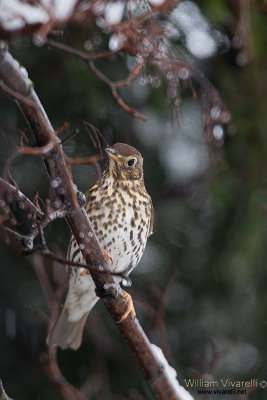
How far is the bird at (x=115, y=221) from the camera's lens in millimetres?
3680

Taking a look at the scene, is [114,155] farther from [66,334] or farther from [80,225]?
[80,225]

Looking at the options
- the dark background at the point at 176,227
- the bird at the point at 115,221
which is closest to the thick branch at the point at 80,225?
the bird at the point at 115,221

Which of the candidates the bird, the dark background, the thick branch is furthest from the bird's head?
the thick branch

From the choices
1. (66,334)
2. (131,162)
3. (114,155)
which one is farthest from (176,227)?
(66,334)

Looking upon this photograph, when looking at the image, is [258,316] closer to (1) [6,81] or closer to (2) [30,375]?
(2) [30,375]

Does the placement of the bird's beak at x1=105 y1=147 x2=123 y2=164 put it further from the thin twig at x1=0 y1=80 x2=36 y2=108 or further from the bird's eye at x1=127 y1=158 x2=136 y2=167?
the thin twig at x1=0 y1=80 x2=36 y2=108

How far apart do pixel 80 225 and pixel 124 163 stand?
1435 mm

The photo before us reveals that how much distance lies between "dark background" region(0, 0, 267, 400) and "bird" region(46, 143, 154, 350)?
231 mm

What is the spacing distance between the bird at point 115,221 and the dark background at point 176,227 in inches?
9.1

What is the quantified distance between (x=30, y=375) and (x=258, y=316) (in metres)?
1.60

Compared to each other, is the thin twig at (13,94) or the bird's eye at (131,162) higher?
the thin twig at (13,94)

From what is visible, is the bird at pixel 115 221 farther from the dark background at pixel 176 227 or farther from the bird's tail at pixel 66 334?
the dark background at pixel 176 227

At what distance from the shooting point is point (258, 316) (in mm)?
4113

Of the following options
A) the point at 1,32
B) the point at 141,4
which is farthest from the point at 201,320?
the point at 1,32
